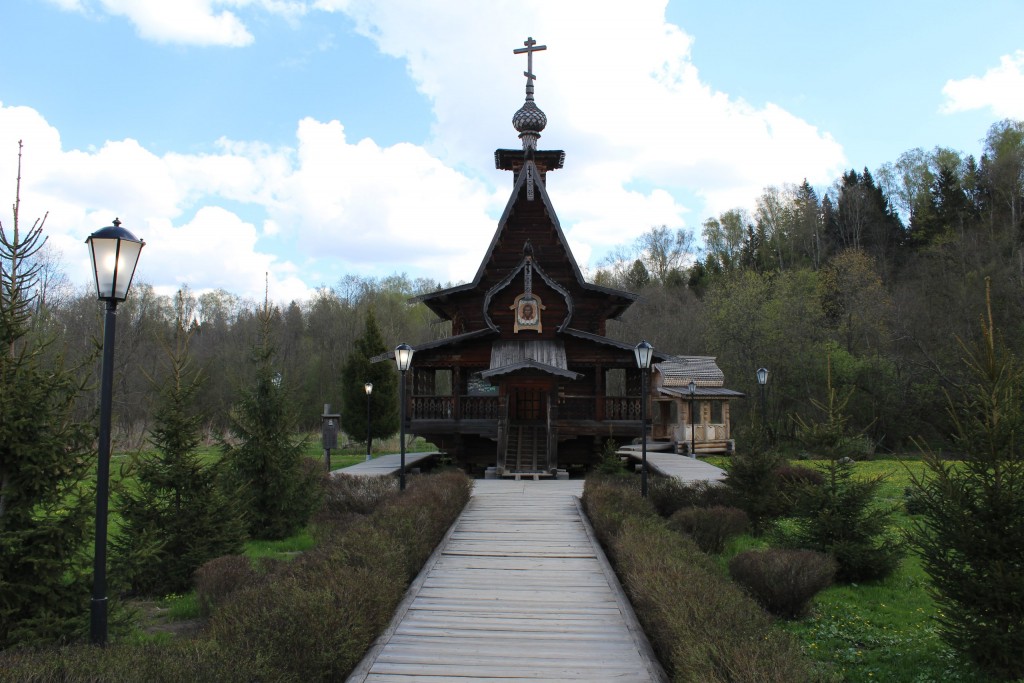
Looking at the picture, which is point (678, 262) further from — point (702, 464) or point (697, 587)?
point (697, 587)

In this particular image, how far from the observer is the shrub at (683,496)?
45.0ft

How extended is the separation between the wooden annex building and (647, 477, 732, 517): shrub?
5557mm

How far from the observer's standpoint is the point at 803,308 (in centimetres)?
4000

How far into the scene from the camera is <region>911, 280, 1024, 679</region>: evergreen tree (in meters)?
5.88

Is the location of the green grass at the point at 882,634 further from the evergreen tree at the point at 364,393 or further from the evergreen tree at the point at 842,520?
the evergreen tree at the point at 364,393

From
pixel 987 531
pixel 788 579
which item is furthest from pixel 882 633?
pixel 987 531

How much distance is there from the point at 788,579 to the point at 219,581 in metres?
6.75

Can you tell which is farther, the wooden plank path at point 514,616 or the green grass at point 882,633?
the green grass at point 882,633

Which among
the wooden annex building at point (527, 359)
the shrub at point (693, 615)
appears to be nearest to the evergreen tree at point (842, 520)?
the shrub at point (693, 615)

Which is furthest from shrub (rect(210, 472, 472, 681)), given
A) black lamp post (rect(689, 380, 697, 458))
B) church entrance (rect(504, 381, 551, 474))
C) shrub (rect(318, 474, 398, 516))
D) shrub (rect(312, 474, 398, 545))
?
black lamp post (rect(689, 380, 697, 458))

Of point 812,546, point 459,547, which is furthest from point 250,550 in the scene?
point 812,546

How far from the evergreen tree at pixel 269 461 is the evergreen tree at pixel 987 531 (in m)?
10.1

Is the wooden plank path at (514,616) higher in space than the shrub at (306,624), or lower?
lower

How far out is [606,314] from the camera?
24.5 meters
